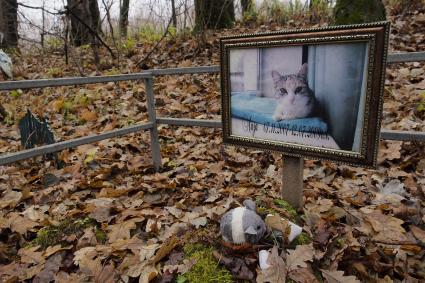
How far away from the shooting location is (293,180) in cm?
237

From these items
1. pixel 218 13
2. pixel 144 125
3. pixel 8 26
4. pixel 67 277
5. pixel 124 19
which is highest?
pixel 124 19

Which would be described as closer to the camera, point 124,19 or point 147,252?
point 147,252

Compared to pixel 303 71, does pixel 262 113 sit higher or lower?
lower

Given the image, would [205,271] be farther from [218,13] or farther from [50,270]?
[218,13]

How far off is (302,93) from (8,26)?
1170 centimetres

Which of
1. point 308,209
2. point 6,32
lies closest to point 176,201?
point 308,209

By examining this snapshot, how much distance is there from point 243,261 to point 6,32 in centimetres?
1171

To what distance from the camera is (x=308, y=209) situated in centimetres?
251

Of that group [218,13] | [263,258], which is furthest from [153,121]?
[218,13]

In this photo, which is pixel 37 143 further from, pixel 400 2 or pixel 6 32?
pixel 6 32

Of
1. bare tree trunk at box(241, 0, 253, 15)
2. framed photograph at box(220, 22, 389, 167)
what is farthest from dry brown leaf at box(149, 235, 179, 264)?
bare tree trunk at box(241, 0, 253, 15)

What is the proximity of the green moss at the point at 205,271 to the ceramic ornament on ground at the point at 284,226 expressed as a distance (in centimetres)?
38

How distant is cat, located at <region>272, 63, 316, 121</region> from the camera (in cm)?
205

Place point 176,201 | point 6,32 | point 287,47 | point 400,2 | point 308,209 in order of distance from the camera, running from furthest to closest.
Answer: point 6,32 → point 400,2 → point 176,201 → point 308,209 → point 287,47
